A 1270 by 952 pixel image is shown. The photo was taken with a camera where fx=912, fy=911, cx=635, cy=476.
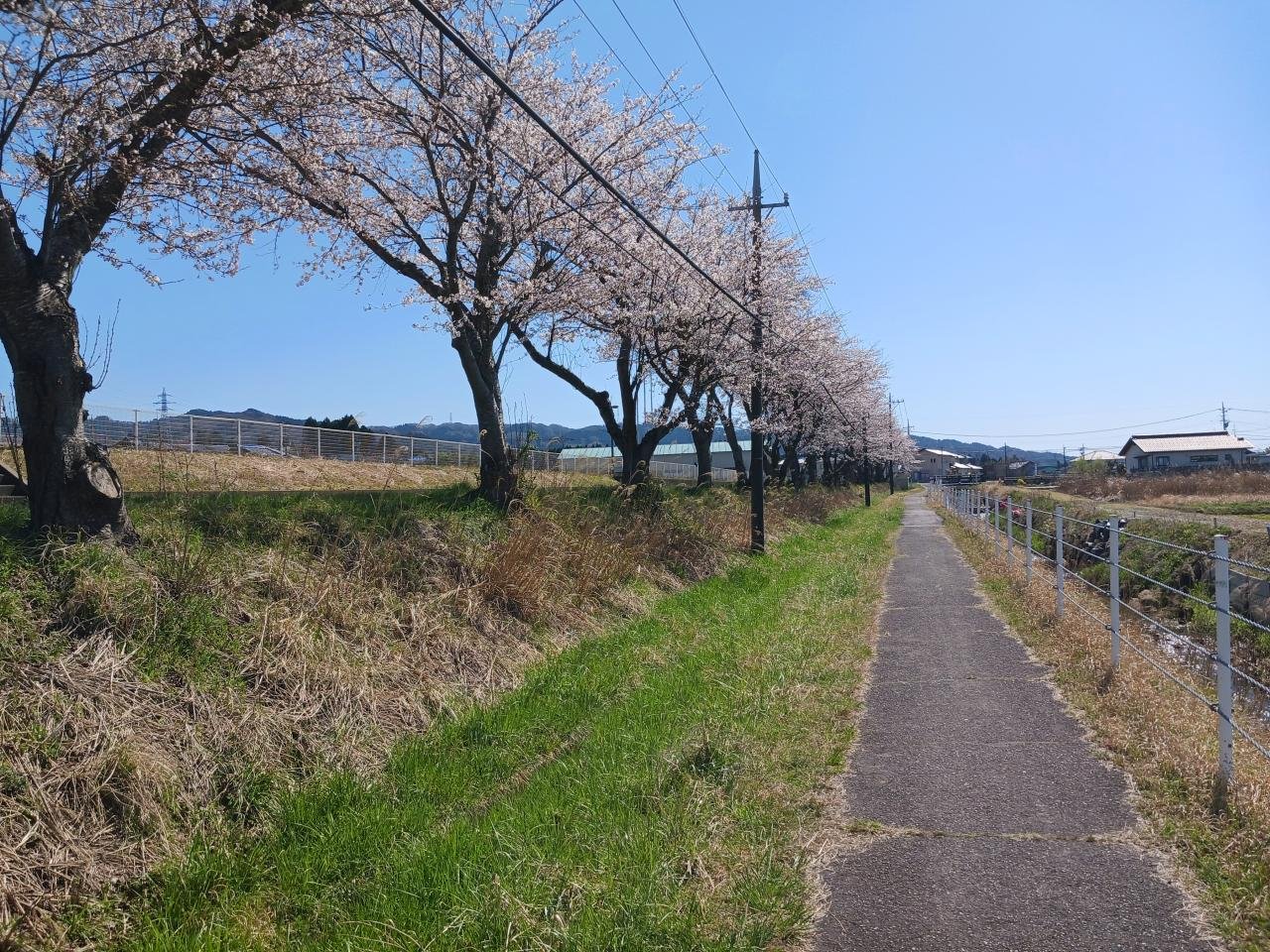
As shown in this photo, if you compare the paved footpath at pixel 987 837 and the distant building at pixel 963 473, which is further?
the distant building at pixel 963 473

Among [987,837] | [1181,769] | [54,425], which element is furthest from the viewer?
[54,425]

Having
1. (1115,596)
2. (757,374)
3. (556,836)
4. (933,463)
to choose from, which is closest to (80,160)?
(556,836)

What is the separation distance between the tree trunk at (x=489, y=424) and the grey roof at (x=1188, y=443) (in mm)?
99069

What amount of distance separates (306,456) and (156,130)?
1010 inches

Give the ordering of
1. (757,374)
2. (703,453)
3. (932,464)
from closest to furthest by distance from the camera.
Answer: (757,374) < (703,453) < (932,464)

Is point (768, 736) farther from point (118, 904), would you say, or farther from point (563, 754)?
point (118, 904)

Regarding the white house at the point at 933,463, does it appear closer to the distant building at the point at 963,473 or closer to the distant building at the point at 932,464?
the distant building at the point at 932,464

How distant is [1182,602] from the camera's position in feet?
53.2

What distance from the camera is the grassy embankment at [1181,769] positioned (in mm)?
3885

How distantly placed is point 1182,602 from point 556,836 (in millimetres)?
15334

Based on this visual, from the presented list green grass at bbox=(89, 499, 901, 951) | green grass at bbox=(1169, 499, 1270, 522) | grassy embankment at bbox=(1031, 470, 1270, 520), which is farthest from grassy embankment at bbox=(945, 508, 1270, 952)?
grassy embankment at bbox=(1031, 470, 1270, 520)

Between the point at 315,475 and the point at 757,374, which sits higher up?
the point at 757,374

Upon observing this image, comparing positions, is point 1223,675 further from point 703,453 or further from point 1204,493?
point 1204,493

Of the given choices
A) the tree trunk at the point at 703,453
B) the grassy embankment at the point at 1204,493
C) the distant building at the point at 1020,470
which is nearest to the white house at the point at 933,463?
the distant building at the point at 1020,470
